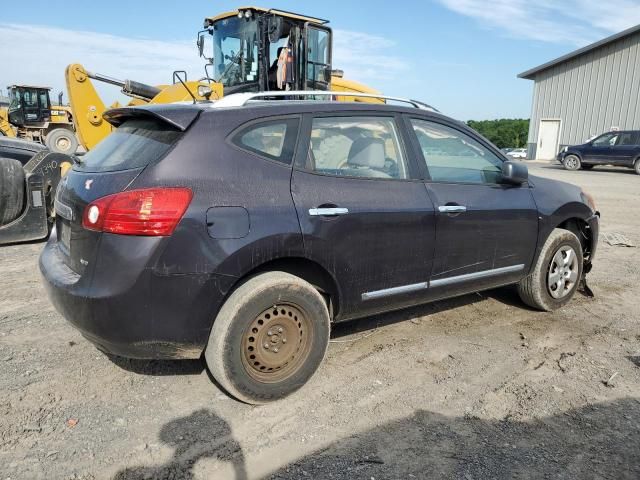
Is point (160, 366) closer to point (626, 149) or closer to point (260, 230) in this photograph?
point (260, 230)

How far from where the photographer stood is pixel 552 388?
11.1 feet

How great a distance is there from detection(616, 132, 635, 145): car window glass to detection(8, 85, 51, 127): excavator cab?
24183mm

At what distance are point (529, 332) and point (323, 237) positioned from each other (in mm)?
2185

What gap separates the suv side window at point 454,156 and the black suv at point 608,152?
20933 millimetres

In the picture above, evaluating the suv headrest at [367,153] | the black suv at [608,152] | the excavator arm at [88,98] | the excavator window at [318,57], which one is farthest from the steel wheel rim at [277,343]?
the black suv at [608,152]

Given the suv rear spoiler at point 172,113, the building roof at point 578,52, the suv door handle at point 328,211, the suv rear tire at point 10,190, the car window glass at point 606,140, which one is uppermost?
the building roof at point 578,52

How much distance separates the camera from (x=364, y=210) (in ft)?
11.0

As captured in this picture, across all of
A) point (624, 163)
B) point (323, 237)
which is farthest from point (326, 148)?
point (624, 163)

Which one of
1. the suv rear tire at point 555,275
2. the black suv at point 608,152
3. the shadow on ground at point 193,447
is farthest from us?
the black suv at point 608,152

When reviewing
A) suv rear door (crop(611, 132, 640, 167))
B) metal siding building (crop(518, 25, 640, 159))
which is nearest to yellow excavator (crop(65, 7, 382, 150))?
suv rear door (crop(611, 132, 640, 167))

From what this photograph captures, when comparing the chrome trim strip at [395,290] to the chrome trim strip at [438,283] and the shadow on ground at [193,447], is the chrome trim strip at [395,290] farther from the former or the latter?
the shadow on ground at [193,447]

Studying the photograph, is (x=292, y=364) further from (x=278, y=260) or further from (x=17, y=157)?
(x=17, y=157)

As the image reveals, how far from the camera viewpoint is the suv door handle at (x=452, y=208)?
12.3ft

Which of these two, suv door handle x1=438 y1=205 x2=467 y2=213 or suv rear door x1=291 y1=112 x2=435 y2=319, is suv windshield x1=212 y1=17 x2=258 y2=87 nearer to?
suv rear door x1=291 y1=112 x2=435 y2=319
